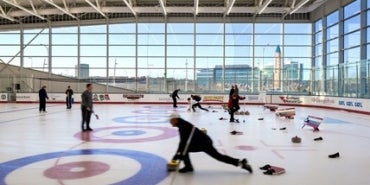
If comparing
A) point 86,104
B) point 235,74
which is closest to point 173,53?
point 235,74

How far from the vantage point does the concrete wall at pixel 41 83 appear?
33.5m

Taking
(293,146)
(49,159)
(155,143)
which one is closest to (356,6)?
(293,146)

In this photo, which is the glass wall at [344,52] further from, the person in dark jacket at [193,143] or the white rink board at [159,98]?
the person in dark jacket at [193,143]

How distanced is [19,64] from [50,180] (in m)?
32.7

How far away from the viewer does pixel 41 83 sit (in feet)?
111

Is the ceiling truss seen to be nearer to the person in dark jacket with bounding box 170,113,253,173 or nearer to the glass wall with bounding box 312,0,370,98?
the glass wall with bounding box 312,0,370,98

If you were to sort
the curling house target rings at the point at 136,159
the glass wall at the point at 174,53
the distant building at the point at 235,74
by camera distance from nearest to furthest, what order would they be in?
the curling house target rings at the point at 136,159
the distant building at the point at 235,74
the glass wall at the point at 174,53

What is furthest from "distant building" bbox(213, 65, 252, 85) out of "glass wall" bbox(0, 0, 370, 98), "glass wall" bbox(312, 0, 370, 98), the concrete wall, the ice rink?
the ice rink

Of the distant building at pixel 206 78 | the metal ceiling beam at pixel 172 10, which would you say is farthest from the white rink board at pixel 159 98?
the metal ceiling beam at pixel 172 10

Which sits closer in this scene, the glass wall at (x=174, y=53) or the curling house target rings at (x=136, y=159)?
the curling house target rings at (x=136, y=159)

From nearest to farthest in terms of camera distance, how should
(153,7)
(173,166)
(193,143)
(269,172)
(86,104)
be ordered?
(193,143) < (269,172) < (173,166) < (86,104) < (153,7)

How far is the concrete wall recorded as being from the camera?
110 feet

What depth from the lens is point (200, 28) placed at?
3394cm

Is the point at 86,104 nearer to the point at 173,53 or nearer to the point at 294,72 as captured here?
the point at 173,53
